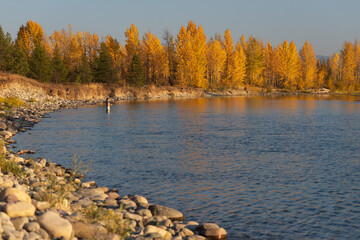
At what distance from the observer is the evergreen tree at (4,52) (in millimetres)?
56312

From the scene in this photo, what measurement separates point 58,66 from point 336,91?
237ft

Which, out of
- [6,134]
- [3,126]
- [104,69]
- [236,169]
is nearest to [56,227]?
[236,169]

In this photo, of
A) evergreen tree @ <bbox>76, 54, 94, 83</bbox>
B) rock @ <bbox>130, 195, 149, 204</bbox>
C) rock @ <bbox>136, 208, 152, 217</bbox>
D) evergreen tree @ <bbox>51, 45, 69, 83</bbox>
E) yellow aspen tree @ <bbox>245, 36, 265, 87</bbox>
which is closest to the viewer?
rock @ <bbox>136, 208, 152, 217</bbox>

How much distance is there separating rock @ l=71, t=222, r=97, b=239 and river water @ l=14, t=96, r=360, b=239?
3272 mm

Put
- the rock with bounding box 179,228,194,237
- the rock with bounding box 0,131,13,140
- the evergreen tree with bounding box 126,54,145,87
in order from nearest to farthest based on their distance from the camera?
the rock with bounding box 179,228,194,237
the rock with bounding box 0,131,13,140
the evergreen tree with bounding box 126,54,145,87

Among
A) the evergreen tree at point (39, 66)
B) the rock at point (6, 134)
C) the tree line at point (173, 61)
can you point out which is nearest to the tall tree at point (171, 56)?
the tree line at point (173, 61)

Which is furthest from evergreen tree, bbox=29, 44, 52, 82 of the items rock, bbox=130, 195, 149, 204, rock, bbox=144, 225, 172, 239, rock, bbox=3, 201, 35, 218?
rock, bbox=144, 225, 172, 239

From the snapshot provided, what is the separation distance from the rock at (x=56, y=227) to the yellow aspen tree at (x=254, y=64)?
9700 centimetres

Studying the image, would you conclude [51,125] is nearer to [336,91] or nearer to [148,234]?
[148,234]

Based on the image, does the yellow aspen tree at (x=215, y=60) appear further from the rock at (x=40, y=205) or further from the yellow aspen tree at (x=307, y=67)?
the rock at (x=40, y=205)

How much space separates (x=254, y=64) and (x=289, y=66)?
9832mm

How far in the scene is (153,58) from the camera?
84438 millimetres

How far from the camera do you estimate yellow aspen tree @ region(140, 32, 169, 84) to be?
84.5 m

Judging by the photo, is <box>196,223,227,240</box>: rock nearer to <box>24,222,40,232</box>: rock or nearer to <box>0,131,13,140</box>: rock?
<box>24,222,40,232</box>: rock
